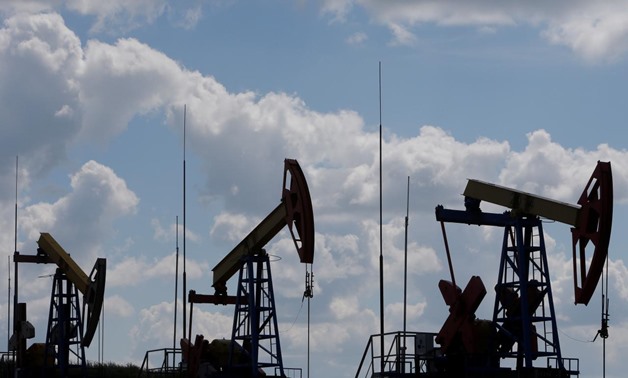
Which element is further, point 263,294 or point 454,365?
point 263,294

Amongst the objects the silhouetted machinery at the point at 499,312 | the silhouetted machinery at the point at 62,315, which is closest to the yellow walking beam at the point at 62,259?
the silhouetted machinery at the point at 62,315

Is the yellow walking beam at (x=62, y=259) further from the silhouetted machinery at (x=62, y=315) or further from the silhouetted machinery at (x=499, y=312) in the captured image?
the silhouetted machinery at (x=499, y=312)

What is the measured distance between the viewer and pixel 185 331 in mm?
55188

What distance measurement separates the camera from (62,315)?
207 feet

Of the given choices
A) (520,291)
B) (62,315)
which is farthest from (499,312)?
(62,315)

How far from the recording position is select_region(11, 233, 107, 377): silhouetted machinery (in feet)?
190

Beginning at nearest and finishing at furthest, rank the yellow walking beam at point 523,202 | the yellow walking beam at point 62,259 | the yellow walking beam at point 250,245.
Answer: the yellow walking beam at point 523,202, the yellow walking beam at point 250,245, the yellow walking beam at point 62,259

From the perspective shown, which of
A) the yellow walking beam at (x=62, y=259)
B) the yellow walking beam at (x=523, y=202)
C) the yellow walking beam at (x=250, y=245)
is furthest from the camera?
the yellow walking beam at (x=62, y=259)

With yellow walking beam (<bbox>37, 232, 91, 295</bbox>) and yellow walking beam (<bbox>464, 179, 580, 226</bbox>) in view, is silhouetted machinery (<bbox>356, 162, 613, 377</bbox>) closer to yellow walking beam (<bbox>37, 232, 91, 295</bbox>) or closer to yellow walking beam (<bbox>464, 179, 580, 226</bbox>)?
yellow walking beam (<bbox>464, 179, 580, 226</bbox>)

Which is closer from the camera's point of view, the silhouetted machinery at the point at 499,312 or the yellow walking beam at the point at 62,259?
the silhouetted machinery at the point at 499,312

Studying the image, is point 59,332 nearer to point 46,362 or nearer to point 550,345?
point 46,362

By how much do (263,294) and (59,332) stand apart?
1521 centimetres

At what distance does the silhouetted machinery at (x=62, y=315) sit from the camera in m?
58.1

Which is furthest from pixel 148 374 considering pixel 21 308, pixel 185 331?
pixel 21 308
